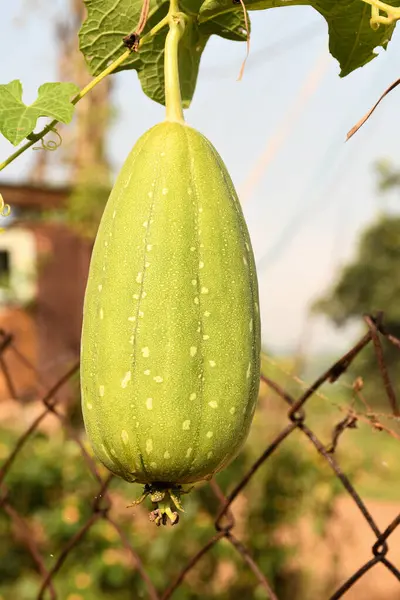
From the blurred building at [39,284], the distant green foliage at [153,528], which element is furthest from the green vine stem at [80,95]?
the blurred building at [39,284]

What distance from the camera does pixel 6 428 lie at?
127 inches

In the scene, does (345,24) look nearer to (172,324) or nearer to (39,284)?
(172,324)

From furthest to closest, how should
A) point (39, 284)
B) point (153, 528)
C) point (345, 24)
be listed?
point (39, 284)
point (153, 528)
point (345, 24)

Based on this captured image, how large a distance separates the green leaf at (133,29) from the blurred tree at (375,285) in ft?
17.6

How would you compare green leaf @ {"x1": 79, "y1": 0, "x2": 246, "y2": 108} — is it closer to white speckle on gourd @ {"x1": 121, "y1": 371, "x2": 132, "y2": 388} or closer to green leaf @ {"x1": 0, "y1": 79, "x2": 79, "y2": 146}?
green leaf @ {"x1": 0, "y1": 79, "x2": 79, "y2": 146}

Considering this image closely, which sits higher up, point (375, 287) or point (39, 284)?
point (375, 287)

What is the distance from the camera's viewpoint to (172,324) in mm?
514

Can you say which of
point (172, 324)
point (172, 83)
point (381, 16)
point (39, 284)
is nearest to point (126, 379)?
point (172, 324)

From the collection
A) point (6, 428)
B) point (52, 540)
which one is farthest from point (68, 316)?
point (52, 540)

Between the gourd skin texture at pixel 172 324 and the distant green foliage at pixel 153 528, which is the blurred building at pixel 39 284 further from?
the gourd skin texture at pixel 172 324

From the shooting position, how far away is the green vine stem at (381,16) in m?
0.58

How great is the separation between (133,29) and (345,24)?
18cm

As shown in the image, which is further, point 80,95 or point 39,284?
point 39,284

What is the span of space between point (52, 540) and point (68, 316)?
4.25 m
